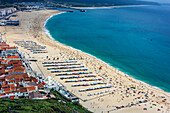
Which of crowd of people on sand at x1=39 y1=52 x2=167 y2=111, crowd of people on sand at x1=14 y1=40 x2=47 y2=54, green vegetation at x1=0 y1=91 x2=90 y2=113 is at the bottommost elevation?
crowd of people on sand at x1=39 y1=52 x2=167 y2=111

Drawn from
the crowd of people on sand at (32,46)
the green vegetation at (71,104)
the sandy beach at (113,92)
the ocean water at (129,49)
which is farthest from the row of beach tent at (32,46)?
the green vegetation at (71,104)

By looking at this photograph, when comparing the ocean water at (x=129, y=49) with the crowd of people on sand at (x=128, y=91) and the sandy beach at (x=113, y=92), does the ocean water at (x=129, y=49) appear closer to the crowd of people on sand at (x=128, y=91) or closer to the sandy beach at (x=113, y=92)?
the sandy beach at (x=113, y=92)

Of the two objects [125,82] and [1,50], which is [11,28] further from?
[125,82]

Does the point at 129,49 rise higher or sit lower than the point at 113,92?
higher

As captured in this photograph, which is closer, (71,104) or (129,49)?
(71,104)

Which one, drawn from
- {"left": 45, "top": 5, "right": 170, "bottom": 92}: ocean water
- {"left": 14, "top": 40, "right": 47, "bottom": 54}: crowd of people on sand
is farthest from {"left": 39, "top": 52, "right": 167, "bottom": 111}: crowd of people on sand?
{"left": 14, "top": 40, "right": 47, "bottom": 54}: crowd of people on sand

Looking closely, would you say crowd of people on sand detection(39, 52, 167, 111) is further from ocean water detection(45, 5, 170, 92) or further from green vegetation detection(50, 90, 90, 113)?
ocean water detection(45, 5, 170, 92)

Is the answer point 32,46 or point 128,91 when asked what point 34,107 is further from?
point 32,46

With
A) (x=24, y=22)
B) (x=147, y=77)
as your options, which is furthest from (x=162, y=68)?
(x=24, y=22)

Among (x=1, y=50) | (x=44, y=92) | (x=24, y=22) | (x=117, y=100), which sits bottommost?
(x=117, y=100)

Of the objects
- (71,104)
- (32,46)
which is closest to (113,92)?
(71,104)

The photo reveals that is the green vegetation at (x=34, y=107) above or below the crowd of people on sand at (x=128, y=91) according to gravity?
above
